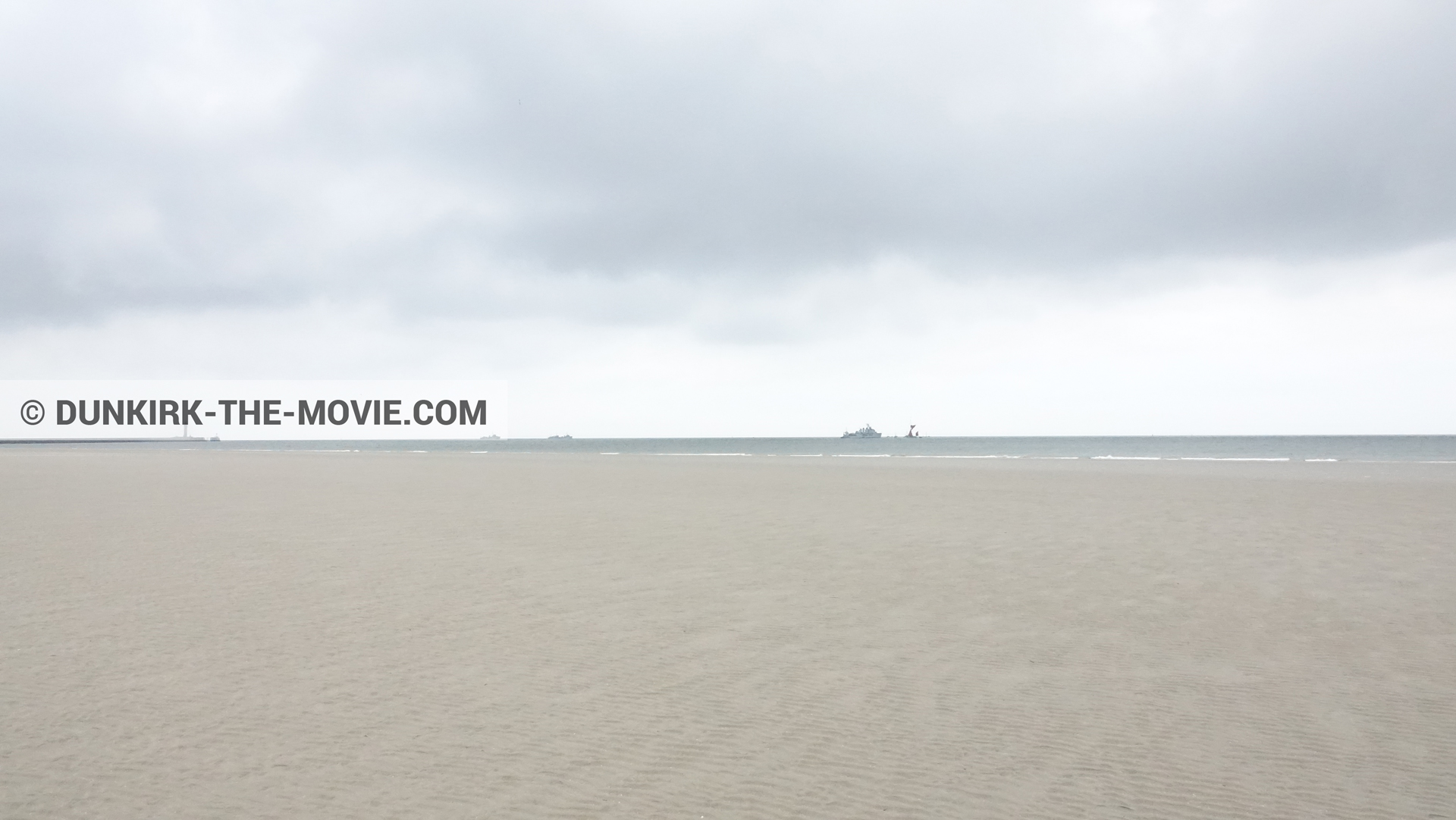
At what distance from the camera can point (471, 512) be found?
56.4 feet

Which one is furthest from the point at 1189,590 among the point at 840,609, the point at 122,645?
the point at 122,645

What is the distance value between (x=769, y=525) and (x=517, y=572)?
569 centimetres

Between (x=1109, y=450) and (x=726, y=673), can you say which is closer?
(x=726, y=673)

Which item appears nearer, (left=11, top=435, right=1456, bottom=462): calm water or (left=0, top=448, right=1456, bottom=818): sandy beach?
(left=0, top=448, right=1456, bottom=818): sandy beach

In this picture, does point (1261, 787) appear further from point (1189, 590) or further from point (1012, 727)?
point (1189, 590)

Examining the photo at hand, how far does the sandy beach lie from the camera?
13.6 ft

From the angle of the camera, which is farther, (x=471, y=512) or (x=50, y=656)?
(x=471, y=512)

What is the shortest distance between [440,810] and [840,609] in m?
4.81

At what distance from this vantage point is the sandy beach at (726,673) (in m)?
4.16

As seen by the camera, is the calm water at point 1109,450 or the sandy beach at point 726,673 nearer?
the sandy beach at point 726,673

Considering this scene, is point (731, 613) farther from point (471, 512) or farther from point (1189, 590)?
point (471, 512)

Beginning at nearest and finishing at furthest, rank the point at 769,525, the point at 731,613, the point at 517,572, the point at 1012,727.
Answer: the point at 1012,727 < the point at 731,613 < the point at 517,572 < the point at 769,525

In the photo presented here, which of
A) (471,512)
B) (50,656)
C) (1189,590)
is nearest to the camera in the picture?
(50,656)

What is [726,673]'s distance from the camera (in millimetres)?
6055
